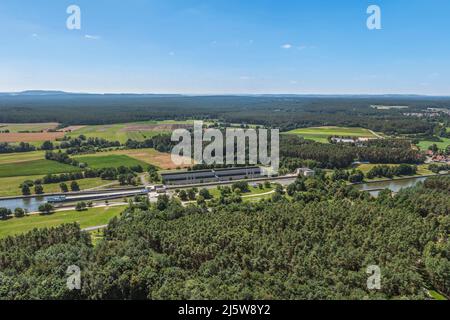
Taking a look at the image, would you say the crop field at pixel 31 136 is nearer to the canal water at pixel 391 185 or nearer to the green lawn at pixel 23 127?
the green lawn at pixel 23 127

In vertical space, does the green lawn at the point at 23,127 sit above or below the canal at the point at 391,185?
above

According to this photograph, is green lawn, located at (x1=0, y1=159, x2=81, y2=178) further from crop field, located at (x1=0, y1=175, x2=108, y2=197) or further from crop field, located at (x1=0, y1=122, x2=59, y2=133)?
crop field, located at (x1=0, y1=122, x2=59, y2=133)

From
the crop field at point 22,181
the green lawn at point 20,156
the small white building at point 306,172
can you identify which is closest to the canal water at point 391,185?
the small white building at point 306,172

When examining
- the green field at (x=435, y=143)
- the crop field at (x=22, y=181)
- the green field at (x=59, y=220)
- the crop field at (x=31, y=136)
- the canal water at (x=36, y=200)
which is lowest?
the green field at (x=59, y=220)

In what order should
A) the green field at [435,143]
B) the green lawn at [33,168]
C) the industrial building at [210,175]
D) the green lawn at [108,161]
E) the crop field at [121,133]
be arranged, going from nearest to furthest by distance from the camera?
the industrial building at [210,175]
the green lawn at [33,168]
the green lawn at [108,161]
the green field at [435,143]
the crop field at [121,133]

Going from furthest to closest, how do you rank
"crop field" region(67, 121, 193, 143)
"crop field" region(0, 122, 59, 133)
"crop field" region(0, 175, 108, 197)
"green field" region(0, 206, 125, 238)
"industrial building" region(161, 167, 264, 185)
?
"crop field" region(0, 122, 59, 133)
"crop field" region(67, 121, 193, 143)
"industrial building" region(161, 167, 264, 185)
"crop field" region(0, 175, 108, 197)
"green field" region(0, 206, 125, 238)

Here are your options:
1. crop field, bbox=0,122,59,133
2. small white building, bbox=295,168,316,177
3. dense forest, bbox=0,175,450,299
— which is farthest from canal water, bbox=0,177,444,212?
crop field, bbox=0,122,59,133

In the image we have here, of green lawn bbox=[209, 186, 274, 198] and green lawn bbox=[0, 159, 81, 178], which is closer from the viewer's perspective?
green lawn bbox=[209, 186, 274, 198]
